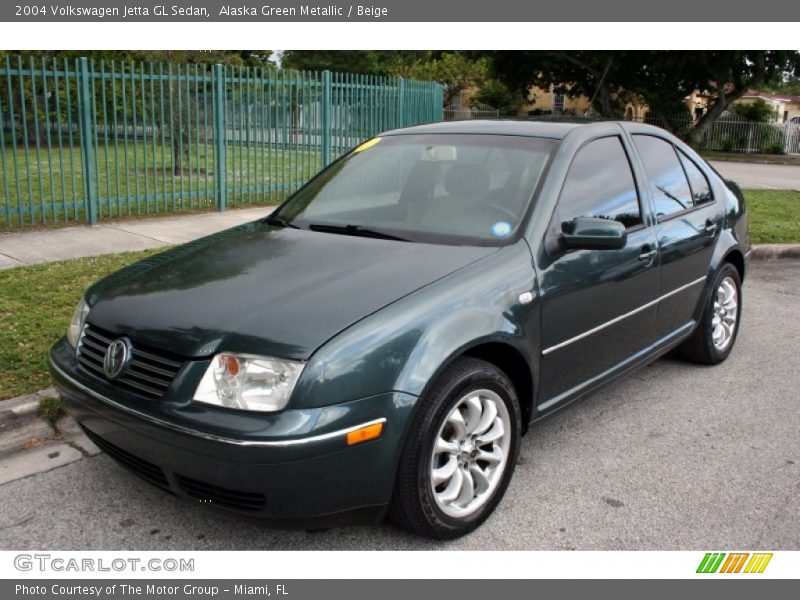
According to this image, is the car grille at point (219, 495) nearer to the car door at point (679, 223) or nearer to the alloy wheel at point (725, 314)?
the car door at point (679, 223)

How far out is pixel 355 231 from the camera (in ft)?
11.9

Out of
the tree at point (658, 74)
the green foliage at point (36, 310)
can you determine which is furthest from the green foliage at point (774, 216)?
the tree at point (658, 74)

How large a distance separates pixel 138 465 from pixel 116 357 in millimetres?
420

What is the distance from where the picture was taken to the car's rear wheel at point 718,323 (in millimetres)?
4914

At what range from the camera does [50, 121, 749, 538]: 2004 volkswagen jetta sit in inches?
101

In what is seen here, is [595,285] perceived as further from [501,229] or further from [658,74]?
[658,74]

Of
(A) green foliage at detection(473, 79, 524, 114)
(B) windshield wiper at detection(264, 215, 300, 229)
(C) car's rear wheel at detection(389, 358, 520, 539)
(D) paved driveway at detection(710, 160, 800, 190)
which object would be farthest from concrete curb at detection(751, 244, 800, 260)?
(A) green foliage at detection(473, 79, 524, 114)

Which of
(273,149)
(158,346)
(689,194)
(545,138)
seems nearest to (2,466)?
(158,346)

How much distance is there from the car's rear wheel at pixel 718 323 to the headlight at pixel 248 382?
10.8ft

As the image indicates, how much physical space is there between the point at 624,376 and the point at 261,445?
91.8 inches

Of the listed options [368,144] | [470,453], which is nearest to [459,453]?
[470,453]

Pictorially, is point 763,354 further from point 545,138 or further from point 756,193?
point 756,193

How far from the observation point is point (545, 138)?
→ 12.4 ft

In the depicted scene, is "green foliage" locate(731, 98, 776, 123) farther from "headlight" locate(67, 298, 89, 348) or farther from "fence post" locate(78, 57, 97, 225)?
"headlight" locate(67, 298, 89, 348)
